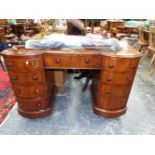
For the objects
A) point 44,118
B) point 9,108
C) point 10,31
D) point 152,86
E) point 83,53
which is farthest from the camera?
point 10,31

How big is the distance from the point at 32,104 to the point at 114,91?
0.90 metres

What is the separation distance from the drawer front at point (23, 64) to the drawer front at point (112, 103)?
79 centimetres

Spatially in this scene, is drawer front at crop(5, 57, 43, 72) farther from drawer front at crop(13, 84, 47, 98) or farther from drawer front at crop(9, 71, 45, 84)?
drawer front at crop(13, 84, 47, 98)

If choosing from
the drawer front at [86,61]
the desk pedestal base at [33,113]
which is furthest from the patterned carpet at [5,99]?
the drawer front at [86,61]

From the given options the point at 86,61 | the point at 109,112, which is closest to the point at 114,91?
the point at 109,112

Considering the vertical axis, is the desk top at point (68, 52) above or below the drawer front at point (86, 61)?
above

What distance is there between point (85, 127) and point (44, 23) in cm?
196

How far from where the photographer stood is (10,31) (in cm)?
627

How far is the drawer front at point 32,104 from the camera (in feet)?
5.98

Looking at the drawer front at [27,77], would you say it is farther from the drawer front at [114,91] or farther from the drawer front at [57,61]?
the drawer front at [114,91]

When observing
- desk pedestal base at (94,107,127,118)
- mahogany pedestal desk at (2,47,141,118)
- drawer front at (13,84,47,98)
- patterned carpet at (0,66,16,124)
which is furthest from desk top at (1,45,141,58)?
patterned carpet at (0,66,16,124)

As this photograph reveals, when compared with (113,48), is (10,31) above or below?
below
